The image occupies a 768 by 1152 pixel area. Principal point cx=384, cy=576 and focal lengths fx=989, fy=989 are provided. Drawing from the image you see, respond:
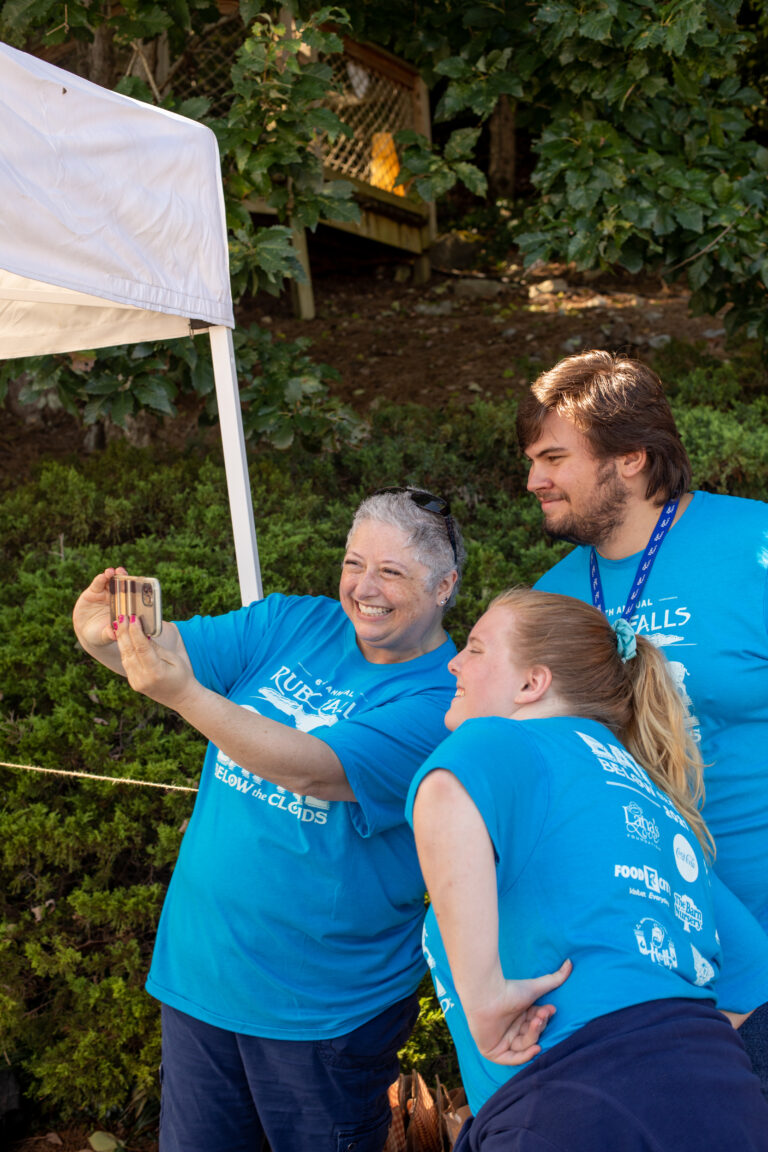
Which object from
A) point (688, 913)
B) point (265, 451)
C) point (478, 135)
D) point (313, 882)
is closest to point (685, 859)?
point (688, 913)

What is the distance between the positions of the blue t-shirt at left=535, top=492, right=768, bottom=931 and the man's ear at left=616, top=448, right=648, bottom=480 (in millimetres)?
177

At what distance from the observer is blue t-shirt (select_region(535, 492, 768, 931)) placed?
1.77m

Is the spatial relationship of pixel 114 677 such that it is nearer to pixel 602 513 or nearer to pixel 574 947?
pixel 602 513

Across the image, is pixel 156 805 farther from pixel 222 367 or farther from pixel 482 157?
pixel 482 157

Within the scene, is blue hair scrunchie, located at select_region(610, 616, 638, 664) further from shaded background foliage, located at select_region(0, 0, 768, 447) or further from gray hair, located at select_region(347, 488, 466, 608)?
shaded background foliage, located at select_region(0, 0, 768, 447)

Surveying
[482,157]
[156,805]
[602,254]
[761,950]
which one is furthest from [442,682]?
[482,157]

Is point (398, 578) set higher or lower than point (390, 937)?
higher

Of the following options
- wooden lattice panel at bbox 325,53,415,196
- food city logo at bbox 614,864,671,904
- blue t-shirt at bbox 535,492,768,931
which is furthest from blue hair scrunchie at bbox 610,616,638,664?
wooden lattice panel at bbox 325,53,415,196

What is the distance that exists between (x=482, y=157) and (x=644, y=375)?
1207 cm

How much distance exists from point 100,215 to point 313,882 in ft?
4.87

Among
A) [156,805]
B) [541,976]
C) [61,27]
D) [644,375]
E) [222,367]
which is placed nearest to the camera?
[541,976]

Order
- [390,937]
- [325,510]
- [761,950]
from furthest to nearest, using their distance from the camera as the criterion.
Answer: [325,510]
[390,937]
[761,950]

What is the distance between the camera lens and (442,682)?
1929 mm

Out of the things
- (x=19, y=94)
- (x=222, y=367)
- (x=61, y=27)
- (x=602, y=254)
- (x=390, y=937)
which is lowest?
(x=390, y=937)
